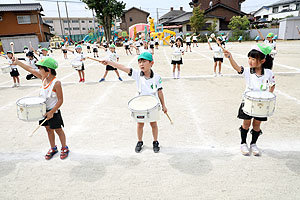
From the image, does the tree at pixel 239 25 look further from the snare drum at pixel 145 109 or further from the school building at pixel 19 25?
the snare drum at pixel 145 109

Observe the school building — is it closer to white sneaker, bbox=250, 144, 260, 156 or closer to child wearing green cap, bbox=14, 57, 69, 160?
child wearing green cap, bbox=14, 57, 69, 160

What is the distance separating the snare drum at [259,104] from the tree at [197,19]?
3571 centimetres

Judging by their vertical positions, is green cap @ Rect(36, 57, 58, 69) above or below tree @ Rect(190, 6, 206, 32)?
below

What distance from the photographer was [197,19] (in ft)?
115

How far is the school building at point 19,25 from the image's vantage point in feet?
106

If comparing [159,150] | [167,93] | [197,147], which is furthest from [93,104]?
[197,147]

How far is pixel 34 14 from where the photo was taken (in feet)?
110

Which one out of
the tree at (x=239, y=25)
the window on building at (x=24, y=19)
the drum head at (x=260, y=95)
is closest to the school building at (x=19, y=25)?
the window on building at (x=24, y=19)

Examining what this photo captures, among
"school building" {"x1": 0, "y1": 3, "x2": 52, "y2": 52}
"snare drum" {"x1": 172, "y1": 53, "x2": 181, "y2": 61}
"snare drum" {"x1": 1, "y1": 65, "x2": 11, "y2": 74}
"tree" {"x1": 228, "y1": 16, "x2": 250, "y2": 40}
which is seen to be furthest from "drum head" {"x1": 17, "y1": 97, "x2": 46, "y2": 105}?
"tree" {"x1": 228, "y1": 16, "x2": 250, "y2": 40}

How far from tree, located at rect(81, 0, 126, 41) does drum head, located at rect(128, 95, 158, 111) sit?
122ft

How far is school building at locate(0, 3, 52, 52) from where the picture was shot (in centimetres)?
3231

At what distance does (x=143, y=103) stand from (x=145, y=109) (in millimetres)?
201

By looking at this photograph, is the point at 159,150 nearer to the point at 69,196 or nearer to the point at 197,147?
the point at 197,147

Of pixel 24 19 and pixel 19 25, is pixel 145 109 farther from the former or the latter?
pixel 24 19
